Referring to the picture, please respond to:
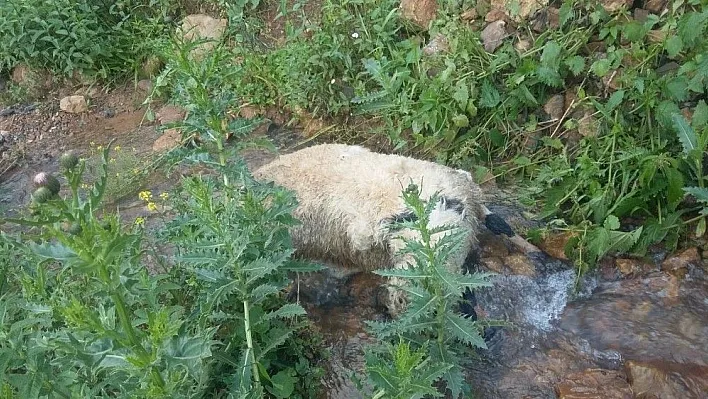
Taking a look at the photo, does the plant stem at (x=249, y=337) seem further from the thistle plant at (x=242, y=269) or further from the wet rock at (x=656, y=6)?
the wet rock at (x=656, y=6)

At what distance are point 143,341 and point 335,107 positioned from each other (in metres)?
3.84

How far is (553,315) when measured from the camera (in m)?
3.89

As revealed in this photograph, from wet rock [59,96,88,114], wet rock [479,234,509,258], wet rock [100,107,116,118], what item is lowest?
wet rock [100,107,116,118]

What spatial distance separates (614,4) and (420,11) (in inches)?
65.7

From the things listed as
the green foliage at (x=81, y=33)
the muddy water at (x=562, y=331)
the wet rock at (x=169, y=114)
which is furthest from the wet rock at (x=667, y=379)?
the green foliage at (x=81, y=33)

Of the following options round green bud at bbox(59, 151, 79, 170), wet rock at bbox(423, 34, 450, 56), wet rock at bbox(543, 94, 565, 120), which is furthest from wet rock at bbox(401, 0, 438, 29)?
round green bud at bbox(59, 151, 79, 170)

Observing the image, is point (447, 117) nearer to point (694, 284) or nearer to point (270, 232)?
point (694, 284)

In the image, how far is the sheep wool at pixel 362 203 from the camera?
3869 mm

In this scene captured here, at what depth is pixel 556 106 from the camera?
16.5ft

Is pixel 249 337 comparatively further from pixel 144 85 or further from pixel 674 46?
pixel 144 85

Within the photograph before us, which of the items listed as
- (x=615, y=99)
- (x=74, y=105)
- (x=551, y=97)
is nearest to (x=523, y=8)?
(x=551, y=97)

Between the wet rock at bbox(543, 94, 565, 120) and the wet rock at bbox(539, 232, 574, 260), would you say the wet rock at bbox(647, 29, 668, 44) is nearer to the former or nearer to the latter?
the wet rock at bbox(543, 94, 565, 120)

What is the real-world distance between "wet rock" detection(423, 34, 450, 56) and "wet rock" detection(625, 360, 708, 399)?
3098mm

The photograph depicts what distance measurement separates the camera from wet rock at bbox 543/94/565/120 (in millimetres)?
5016
